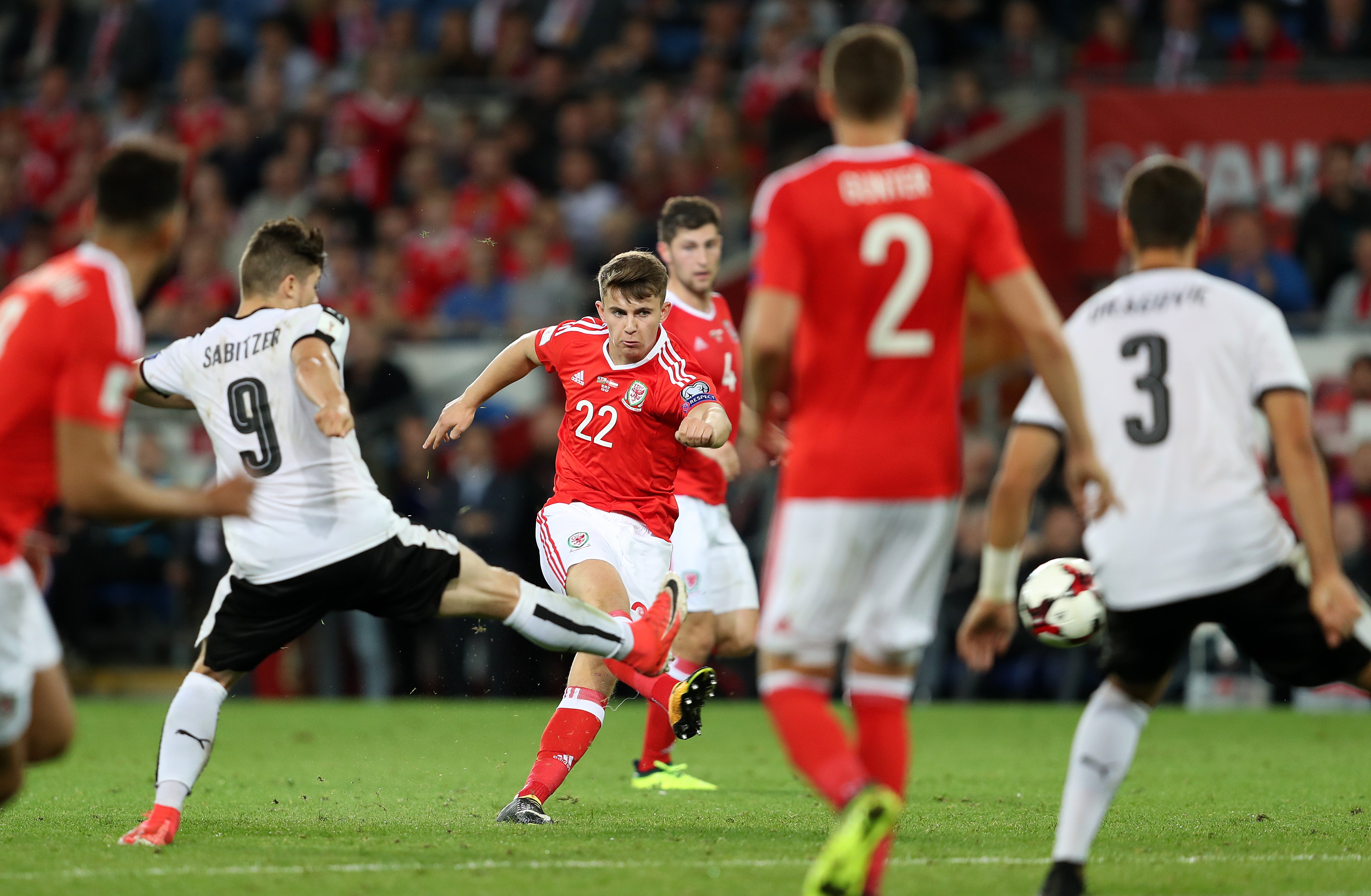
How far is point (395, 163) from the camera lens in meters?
18.7

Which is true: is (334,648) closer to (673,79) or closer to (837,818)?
(673,79)

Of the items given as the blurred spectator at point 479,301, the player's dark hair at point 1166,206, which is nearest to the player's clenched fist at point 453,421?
the player's dark hair at point 1166,206

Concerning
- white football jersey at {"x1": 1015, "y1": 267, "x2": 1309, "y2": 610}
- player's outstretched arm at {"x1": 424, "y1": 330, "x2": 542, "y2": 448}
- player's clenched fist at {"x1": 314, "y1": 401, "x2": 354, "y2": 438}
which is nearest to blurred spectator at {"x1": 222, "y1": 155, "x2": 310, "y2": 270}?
player's outstretched arm at {"x1": 424, "y1": 330, "x2": 542, "y2": 448}

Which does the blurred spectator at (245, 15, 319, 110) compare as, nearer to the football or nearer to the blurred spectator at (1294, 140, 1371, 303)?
the blurred spectator at (1294, 140, 1371, 303)

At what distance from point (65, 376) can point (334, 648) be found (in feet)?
38.5

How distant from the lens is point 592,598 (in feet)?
24.1

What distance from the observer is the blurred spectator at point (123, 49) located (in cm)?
2028

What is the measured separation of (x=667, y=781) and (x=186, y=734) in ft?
9.97

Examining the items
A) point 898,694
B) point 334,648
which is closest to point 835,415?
point 898,694

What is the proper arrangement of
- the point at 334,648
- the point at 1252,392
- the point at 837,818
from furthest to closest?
the point at 334,648, the point at 837,818, the point at 1252,392

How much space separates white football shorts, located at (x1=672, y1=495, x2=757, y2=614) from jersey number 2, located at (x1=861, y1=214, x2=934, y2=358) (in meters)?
4.06

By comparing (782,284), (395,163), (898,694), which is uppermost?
(395,163)

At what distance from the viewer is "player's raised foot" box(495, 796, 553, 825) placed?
7.36 m

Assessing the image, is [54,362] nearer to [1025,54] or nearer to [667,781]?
[667,781]
